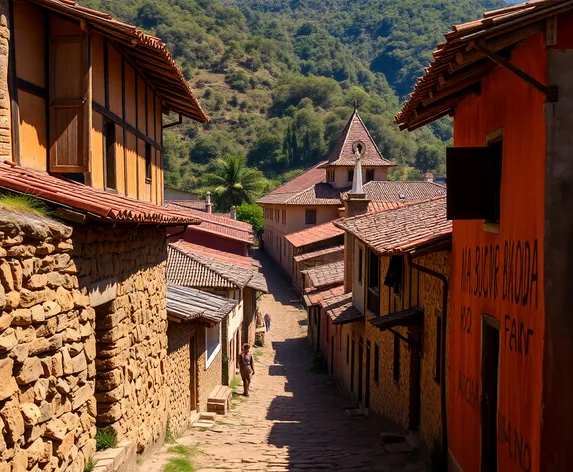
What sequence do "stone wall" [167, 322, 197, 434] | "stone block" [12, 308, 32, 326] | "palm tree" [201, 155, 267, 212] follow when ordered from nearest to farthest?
"stone block" [12, 308, 32, 326] → "stone wall" [167, 322, 197, 434] → "palm tree" [201, 155, 267, 212]

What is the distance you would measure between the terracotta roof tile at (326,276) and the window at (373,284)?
309 inches

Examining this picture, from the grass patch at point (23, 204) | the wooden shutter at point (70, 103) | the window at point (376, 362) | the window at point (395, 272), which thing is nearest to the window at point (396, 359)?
the window at point (395, 272)

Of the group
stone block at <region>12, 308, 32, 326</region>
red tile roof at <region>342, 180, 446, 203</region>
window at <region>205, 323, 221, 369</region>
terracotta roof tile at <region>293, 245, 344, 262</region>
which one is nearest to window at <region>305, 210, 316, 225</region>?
red tile roof at <region>342, 180, 446, 203</region>

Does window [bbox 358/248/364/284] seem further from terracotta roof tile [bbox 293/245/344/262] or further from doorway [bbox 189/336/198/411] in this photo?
terracotta roof tile [bbox 293/245/344/262]

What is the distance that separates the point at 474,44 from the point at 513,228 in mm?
2057

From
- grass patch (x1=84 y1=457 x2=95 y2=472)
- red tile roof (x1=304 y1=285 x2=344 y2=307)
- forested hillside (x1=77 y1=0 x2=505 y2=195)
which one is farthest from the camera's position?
forested hillside (x1=77 y1=0 x2=505 y2=195)

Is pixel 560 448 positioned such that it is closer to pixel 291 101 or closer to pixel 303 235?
pixel 303 235

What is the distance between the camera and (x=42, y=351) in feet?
18.6

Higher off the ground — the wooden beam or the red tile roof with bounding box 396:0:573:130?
the red tile roof with bounding box 396:0:573:130

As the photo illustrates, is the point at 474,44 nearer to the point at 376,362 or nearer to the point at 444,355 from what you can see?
the point at 444,355

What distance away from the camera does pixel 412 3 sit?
180 m

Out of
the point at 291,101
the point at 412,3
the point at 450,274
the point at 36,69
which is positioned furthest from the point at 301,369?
the point at 412,3

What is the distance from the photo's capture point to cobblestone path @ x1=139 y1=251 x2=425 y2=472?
11.6m

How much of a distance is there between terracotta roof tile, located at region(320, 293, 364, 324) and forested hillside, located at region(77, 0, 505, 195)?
41966 millimetres
